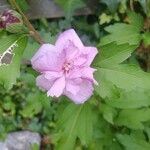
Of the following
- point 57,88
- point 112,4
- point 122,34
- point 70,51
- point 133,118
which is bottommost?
point 133,118

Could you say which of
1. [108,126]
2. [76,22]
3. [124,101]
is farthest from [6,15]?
[76,22]

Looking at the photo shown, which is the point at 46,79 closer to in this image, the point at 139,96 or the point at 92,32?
the point at 139,96

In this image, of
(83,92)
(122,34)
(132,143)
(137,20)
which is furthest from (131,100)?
(83,92)

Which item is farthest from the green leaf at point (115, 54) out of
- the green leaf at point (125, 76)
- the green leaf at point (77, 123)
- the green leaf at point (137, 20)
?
the green leaf at point (137, 20)

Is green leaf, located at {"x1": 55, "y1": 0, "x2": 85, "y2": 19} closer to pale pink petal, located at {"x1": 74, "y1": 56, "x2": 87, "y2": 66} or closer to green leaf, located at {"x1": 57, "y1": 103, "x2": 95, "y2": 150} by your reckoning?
green leaf, located at {"x1": 57, "y1": 103, "x2": 95, "y2": 150}

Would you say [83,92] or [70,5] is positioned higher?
[83,92]

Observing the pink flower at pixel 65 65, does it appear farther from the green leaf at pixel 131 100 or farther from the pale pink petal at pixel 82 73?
the green leaf at pixel 131 100

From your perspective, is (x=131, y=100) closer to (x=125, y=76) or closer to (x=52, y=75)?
(x=125, y=76)
